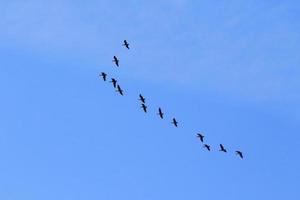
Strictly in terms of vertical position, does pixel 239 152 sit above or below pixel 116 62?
below

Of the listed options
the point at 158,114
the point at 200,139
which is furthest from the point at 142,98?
the point at 200,139

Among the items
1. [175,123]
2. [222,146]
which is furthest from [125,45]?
[222,146]

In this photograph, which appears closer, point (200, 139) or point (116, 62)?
point (116, 62)

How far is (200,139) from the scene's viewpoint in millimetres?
154000

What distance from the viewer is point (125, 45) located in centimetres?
14475

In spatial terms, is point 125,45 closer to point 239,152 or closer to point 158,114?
point 158,114

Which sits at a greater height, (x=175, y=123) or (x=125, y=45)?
(x=125, y=45)

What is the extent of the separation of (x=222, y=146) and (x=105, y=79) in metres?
28.8

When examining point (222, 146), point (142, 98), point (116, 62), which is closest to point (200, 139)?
point (222, 146)

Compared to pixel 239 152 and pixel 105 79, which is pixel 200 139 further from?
pixel 105 79

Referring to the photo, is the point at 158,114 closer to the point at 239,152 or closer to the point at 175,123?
the point at 175,123

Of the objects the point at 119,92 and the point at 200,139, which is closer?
the point at 119,92

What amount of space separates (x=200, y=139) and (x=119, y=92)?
22093 millimetres

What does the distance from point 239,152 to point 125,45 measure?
32.6 metres
